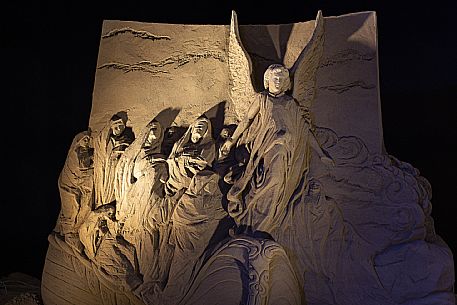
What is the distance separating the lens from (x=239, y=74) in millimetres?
4672

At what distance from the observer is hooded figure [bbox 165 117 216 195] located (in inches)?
176

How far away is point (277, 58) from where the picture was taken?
4785mm

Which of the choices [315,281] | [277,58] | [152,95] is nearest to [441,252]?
[315,281]

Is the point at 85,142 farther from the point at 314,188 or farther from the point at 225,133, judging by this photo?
the point at 314,188

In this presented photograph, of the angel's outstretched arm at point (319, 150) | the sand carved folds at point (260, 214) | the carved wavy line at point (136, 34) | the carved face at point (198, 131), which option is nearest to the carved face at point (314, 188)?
the sand carved folds at point (260, 214)

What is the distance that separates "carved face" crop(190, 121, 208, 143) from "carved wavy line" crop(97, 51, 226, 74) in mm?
564

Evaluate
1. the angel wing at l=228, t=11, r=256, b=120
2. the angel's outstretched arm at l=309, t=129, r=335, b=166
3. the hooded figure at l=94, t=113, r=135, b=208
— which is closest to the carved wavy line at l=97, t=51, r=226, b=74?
the angel wing at l=228, t=11, r=256, b=120

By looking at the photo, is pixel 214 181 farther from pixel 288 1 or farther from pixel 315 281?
pixel 288 1

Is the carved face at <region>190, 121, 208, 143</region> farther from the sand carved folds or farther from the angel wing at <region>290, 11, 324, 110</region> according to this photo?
the angel wing at <region>290, 11, 324, 110</region>

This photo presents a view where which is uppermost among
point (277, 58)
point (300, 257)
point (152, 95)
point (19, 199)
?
point (277, 58)

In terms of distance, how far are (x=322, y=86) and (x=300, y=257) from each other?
3.92ft

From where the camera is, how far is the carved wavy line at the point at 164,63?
4.88m

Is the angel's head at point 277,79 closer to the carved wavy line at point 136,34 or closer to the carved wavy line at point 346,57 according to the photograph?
the carved wavy line at point 346,57

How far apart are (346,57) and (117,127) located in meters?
1.69
